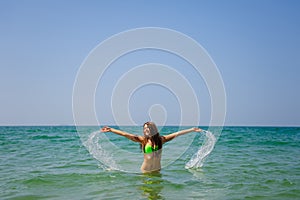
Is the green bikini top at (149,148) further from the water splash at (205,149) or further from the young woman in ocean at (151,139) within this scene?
the water splash at (205,149)

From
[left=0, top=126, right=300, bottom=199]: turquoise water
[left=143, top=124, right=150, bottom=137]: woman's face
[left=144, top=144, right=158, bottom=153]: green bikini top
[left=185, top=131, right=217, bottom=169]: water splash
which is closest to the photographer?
[left=0, top=126, right=300, bottom=199]: turquoise water

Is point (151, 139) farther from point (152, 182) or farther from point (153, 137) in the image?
point (152, 182)

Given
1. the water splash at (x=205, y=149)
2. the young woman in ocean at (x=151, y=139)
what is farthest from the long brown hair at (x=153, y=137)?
the water splash at (x=205, y=149)

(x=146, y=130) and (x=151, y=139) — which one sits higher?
(x=146, y=130)

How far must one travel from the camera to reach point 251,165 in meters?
12.7

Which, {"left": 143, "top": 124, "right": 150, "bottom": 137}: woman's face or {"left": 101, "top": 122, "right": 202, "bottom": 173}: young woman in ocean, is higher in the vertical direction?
{"left": 143, "top": 124, "right": 150, "bottom": 137}: woman's face

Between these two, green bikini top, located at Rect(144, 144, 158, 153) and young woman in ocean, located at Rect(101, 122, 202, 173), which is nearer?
young woman in ocean, located at Rect(101, 122, 202, 173)

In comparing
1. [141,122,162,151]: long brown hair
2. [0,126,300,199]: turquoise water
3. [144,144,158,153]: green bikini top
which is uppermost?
[141,122,162,151]: long brown hair

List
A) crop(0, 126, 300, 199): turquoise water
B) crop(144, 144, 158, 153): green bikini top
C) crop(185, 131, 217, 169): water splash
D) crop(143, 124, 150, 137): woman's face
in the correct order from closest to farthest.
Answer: crop(0, 126, 300, 199): turquoise water < crop(143, 124, 150, 137): woman's face < crop(144, 144, 158, 153): green bikini top < crop(185, 131, 217, 169): water splash

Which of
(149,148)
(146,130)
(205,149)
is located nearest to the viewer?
(146,130)

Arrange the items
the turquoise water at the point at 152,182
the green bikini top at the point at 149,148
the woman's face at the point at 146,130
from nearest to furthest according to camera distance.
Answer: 1. the turquoise water at the point at 152,182
2. the woman's face at the point at 146,130
3. the green bikini top at the point at 149,148

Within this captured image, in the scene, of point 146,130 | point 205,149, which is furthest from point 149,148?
point 205,149

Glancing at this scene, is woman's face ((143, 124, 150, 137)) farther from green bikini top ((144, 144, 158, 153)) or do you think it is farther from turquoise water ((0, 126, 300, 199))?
turquoise water ((0, 126, 300, 199))

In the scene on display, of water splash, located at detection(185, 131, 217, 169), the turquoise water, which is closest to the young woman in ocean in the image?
the turquoise water
